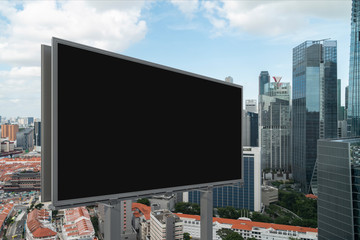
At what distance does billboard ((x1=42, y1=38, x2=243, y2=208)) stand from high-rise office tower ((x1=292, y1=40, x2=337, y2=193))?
28.5 metres

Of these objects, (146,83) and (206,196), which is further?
(206,196)

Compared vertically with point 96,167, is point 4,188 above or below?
below

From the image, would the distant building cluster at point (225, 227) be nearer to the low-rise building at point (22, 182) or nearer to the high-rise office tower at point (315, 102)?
the low-rise building at point (22, 182)

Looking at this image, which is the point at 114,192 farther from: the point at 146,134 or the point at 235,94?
the point at 235,94

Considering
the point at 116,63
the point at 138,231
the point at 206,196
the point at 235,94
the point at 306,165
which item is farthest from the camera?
the point at 306,165

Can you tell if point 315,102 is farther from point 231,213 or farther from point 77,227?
point 77,227

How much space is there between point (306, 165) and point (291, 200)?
710 cm

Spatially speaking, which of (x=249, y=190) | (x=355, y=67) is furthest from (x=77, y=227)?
(x=355, y=67)

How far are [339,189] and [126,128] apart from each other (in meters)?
9.88

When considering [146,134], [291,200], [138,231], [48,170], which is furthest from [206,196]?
[291,200]

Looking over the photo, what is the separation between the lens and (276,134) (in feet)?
128

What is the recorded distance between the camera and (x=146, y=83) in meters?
1.94

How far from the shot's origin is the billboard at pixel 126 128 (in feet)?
5.07

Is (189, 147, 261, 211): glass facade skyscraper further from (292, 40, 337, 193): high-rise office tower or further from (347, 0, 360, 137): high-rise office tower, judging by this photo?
(292, 40, 337, 193): high-rise office tower
